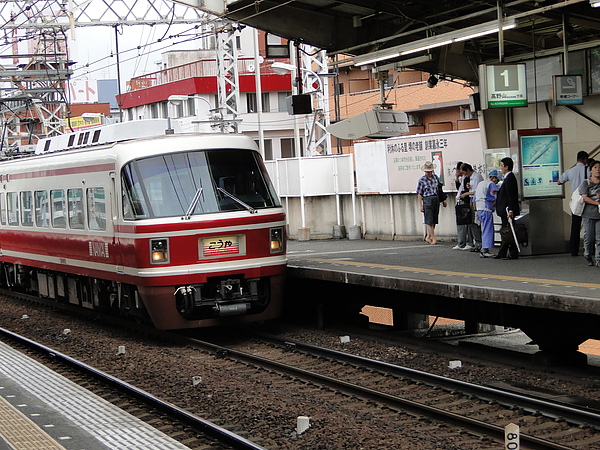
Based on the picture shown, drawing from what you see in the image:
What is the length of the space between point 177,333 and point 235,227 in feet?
8.99

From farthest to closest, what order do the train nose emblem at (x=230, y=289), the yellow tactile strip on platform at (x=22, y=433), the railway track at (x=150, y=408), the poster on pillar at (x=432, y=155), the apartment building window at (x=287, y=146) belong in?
1. the apartment building window at (x=287, y=146)
2. the poster on pillar at (x=432, y=155)
3. the train nose emblem at (x=230, y=289)
4. the railway track at (x=150, y=408)
5. the yellow tactile strip on platform at (x=22, y=433)

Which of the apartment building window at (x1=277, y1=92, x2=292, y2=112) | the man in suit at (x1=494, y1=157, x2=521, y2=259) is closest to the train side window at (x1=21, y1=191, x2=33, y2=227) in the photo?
the man in suit at (x1=494, y1=157, x2=521, y2=259)

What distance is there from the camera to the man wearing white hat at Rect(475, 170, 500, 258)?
15.6m

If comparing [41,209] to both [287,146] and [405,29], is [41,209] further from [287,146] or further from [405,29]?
[287,146]

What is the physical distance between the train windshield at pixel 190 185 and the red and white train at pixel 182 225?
0.04 feet

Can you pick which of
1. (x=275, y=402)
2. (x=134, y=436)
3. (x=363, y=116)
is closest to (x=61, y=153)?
(x=363, y=116)

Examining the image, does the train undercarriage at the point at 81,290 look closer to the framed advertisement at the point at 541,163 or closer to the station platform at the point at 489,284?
the station platform at the point at 489,284

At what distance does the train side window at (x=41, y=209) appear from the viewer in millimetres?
17734

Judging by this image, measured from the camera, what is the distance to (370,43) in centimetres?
1570

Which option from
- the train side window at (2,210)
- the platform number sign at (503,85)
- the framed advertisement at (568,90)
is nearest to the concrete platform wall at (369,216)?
the platform number sign at (503,85)

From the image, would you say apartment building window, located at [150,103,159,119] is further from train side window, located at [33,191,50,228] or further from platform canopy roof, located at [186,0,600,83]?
platform canopy roof, located at [186,0,600,83]

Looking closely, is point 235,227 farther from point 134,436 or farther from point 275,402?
point 134,436

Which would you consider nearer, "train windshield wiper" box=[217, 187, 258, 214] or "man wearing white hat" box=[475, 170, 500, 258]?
"train windshield wiper" box=[217, 187, 258, 214]

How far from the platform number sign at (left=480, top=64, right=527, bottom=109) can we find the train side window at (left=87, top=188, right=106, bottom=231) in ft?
18.8
